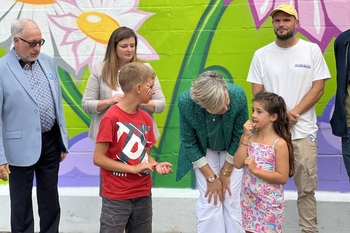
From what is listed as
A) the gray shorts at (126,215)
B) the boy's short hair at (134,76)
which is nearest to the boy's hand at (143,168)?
the gray shorts at (126,215)

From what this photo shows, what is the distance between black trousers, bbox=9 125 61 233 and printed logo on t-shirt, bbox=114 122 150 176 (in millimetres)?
899

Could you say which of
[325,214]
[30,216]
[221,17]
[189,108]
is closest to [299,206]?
[325,214]

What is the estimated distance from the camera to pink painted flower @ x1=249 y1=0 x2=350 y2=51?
4.92m

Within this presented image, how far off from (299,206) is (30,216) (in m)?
2.14

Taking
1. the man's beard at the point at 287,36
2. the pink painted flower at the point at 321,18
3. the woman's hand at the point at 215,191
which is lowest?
the woman's hand at the point at 215,191

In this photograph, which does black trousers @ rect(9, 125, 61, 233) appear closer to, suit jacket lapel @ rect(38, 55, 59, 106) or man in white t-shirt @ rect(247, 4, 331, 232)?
suit jacket lapel @ rect(38, 55, 59, 106)

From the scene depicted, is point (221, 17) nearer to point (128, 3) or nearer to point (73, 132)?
point (128, 3)

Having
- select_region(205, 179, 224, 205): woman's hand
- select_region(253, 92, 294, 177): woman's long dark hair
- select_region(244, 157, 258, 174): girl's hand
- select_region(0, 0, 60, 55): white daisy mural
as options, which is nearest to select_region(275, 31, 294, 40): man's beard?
select_region(253, 92, 294, 177): woman's long dark hair

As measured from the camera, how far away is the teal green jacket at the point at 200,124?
13.0ft

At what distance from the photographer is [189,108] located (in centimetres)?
398

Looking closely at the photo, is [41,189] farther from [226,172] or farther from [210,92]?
[210,92]

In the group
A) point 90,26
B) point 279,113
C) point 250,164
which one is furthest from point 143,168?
point 90,26

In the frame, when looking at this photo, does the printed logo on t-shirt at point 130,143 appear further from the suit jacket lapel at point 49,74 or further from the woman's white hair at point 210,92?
the suit jacket lapel at point 49,74

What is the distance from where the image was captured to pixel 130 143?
3750 millimetres
